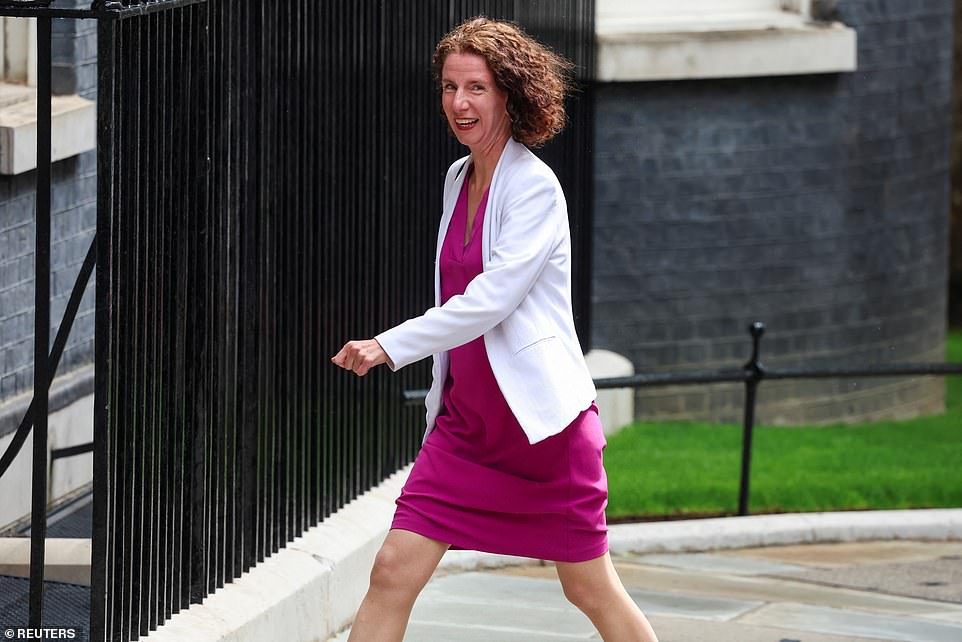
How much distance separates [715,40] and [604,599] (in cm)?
795

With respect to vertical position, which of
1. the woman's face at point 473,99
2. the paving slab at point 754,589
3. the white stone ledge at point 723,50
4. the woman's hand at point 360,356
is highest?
the white stone ledge at point 723,50

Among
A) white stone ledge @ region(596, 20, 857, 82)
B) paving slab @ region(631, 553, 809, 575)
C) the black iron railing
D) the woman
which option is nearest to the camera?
the woman

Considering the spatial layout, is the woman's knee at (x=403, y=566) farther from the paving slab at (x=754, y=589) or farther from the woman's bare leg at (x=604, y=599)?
the paving slab at (x=754, y=589)

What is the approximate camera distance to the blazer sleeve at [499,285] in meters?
4.26

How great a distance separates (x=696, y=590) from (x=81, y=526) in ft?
7.46

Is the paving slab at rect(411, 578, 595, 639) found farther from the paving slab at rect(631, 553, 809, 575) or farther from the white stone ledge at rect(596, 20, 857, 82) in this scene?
the white stone ledge at rect(596, 20, 857, 82)

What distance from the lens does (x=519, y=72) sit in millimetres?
4434

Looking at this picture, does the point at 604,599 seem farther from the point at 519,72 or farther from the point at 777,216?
the point at 777,216

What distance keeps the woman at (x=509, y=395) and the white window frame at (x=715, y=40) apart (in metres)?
7.32

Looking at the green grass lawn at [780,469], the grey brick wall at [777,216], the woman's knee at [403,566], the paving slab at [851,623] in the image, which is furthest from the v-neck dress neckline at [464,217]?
the grey brick wall at [777,216]

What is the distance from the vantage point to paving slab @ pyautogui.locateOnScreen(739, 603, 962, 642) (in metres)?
6.19

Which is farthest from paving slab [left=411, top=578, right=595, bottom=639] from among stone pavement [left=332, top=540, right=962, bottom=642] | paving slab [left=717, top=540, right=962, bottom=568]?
paving slab [left=717, top=540, right=962, bottom=568]

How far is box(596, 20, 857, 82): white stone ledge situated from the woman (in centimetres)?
732

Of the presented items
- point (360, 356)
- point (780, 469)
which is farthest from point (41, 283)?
point (780, 469)
